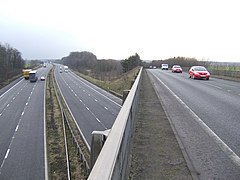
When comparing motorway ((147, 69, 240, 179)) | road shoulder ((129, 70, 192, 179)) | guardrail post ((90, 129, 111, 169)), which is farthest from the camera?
motorway ((147, 69, 240, 179))

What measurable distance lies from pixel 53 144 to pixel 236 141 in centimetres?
2298

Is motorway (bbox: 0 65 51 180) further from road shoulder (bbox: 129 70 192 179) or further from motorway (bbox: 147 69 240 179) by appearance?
road shoulder (bbox: 129 70 192 179)

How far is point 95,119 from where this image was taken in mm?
36250

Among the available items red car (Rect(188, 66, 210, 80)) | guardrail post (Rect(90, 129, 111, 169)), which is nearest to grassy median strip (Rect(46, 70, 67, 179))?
red car (Rect(188, 66, 210, 80))

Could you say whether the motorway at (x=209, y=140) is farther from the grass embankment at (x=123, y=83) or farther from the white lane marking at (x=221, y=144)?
the grass embankment at (x=123, y=83)

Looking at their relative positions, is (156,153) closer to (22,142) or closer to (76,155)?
(76,155)

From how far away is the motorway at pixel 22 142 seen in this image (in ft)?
70.6

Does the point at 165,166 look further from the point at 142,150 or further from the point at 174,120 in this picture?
the point at 174,120

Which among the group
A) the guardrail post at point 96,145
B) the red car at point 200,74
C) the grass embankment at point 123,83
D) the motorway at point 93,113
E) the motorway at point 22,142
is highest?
the guardrail post at point 96,145

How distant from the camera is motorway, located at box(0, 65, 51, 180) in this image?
848 inches

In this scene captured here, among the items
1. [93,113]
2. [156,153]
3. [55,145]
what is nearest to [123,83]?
[93,113]

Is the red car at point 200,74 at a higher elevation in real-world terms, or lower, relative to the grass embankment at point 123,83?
higher

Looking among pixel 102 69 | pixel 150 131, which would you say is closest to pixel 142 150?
pixel 150 131

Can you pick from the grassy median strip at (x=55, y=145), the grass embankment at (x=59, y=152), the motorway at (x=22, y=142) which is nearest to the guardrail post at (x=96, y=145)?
the grass embankment at (x=59, y=152)
